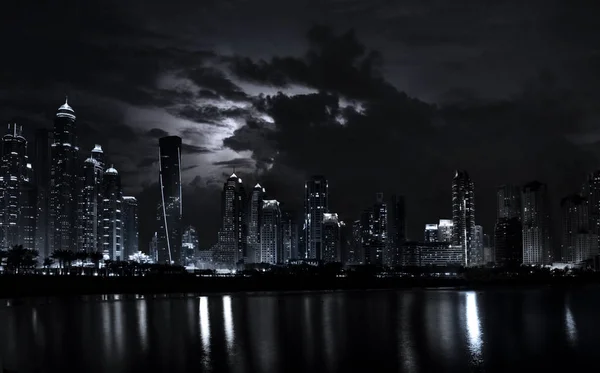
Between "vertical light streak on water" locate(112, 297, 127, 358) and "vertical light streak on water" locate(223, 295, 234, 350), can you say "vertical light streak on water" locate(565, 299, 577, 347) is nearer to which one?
"vertical light streak on water" locate(223, 295, 234, 350)

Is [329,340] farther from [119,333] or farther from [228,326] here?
[119,333]

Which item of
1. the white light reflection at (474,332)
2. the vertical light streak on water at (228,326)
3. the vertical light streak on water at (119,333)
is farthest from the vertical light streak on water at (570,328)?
the vertical light streak on water at (119,333)

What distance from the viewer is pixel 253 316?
212 feet

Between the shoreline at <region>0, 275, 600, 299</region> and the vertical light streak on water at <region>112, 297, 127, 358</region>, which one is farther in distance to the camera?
the shoreline at <region>0, 275, 600, 299</region>

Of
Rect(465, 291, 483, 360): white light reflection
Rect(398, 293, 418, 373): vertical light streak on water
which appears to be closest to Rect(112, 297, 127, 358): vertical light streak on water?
Rect(398, 293, 418, 373): vertical light streak on water

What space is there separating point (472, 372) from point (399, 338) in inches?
562

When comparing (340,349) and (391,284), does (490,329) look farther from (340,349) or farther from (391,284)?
(391,284)

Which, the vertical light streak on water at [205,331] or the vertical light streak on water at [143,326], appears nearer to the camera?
the vertical light streak on water at [205,331]

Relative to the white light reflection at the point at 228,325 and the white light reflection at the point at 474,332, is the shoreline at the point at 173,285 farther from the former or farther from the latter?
the white light reflection at the point at 474,332

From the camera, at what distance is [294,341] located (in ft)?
144

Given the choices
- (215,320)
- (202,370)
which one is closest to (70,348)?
(202,370)

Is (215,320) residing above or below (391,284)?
above

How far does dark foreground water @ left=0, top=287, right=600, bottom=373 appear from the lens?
33500 millimetres

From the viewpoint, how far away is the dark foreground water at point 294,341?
110ft
